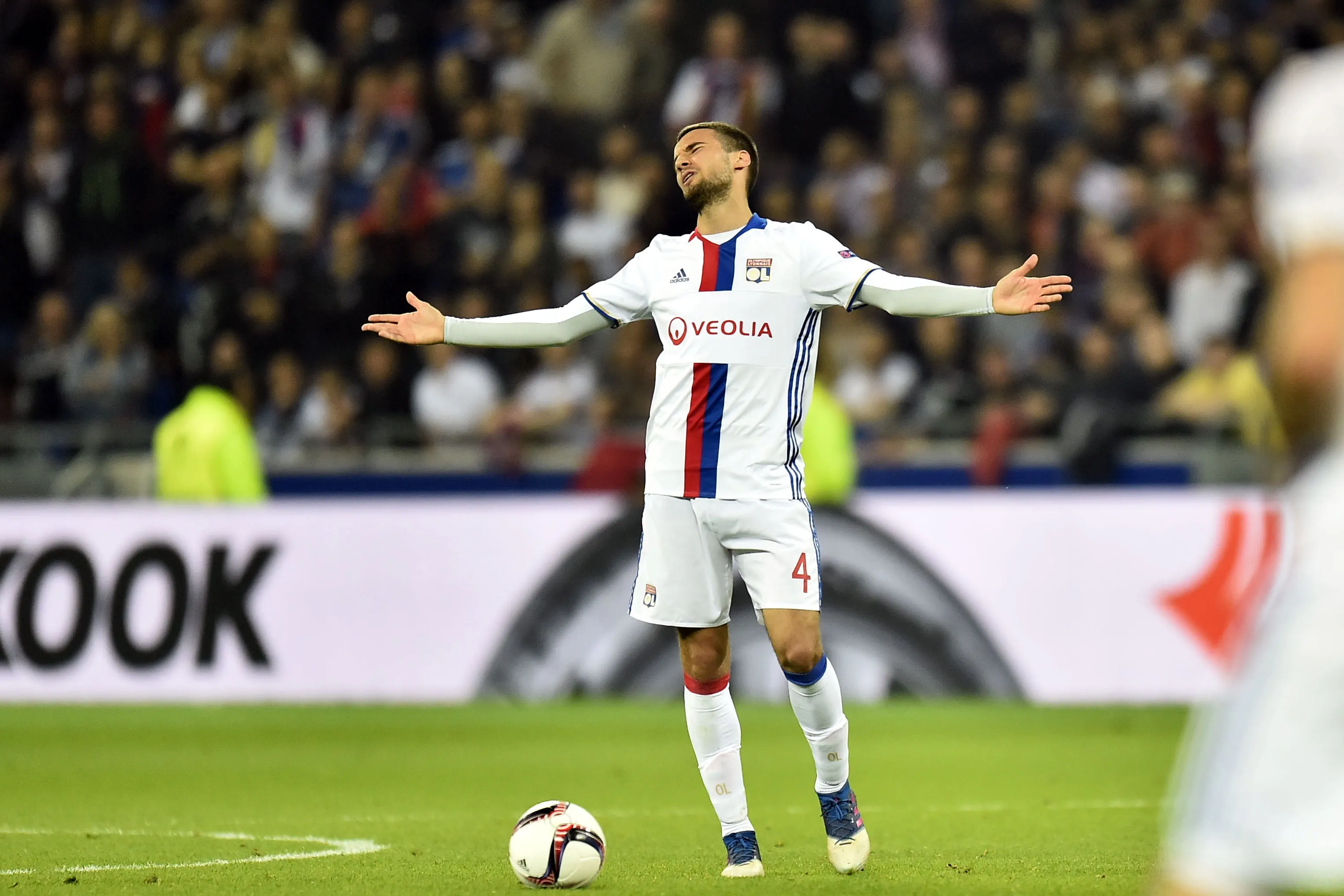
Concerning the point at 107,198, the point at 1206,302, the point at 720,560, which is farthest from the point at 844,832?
the point at 107,198

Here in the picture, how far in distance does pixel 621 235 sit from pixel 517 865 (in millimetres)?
11117

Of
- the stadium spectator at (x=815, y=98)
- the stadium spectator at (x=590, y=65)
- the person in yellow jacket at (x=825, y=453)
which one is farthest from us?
the stadium spectator at (x=590, y=65)

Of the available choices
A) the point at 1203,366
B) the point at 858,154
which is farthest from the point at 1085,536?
the point at 858,154

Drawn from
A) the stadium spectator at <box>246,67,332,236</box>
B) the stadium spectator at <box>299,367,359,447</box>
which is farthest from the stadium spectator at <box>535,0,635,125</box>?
the stadium spectator at <box>299,367,359,447</box>

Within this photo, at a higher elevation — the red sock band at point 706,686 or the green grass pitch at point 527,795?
the red sock band at point 706,686

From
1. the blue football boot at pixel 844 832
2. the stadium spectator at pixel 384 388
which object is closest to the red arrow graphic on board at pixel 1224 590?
the stadium spectator at pixel 384 388

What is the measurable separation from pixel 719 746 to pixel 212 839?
7.44 feet

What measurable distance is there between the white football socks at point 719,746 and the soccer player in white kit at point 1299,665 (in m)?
3.91

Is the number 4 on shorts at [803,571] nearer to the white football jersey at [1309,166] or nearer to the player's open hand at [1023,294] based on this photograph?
the player's open hand at [1023,294]

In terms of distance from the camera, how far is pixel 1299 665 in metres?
2.65

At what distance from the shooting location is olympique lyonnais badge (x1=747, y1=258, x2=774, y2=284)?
6598mm

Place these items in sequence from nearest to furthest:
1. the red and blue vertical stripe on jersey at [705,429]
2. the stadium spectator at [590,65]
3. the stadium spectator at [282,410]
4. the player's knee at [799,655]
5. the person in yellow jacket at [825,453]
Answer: the player's knee at [799,655], the red and blue vertical stripe on jersey at [705,429], the person in yellow jacket at [825,453], the stadium spectator at [282,410], the stadium spectator at [590,65]

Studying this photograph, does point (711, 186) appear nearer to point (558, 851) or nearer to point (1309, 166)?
point (558, 851)

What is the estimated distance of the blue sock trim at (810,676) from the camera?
6492 mm
